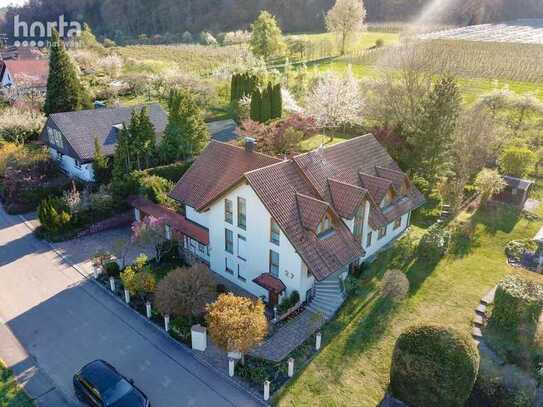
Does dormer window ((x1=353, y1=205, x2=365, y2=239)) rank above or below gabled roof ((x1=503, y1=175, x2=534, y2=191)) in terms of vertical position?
below

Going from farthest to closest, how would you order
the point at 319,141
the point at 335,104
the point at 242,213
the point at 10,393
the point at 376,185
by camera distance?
1. the point at 319,141
2. the point at 335,104
3. the point at 376,185
4. the point at 242,213
5. the point at 10,393

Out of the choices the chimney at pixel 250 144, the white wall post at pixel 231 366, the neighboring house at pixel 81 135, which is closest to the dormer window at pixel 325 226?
the chimney at pixel 250 144

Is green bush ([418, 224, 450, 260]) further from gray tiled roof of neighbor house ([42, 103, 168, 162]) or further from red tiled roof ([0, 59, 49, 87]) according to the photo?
red tiled roof ([0, 59, 49, 87])

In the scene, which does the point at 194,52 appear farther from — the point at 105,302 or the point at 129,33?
the point at 105,302

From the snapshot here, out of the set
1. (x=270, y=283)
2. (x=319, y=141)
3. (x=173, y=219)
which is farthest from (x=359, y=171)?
(x=319, y=141)

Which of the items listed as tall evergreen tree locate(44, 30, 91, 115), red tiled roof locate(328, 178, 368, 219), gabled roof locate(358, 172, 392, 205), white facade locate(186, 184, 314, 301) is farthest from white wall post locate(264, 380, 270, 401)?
tall evergreen tree locate(44, 30, 91, 115)

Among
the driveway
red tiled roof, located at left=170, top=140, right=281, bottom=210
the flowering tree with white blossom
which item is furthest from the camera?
the flowering tree with white blossom

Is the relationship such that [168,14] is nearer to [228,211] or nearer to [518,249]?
[228,211]
